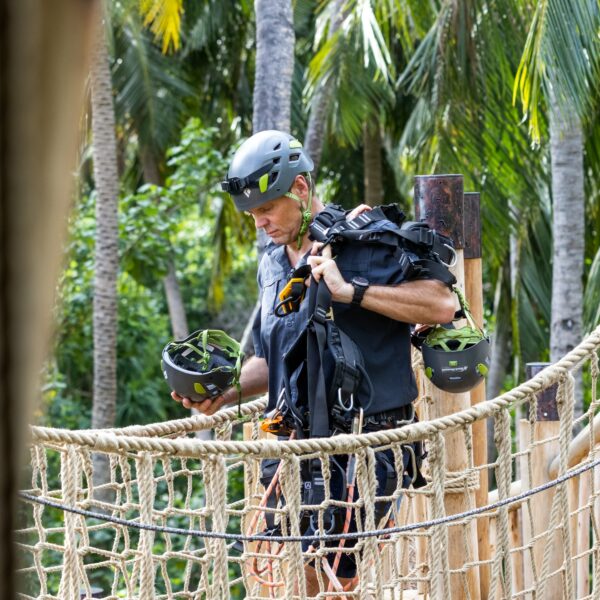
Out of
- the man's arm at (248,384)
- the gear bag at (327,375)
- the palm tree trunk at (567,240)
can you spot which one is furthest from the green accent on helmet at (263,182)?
the palm tree trunk at (567,240)

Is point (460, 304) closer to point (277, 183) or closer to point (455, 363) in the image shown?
point (455, 363)

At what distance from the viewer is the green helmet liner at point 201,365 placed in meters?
3.28

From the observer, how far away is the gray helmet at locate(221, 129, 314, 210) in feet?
10.6

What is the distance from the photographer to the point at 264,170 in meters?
3.23

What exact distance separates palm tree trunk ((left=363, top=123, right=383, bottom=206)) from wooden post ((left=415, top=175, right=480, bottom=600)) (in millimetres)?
8780

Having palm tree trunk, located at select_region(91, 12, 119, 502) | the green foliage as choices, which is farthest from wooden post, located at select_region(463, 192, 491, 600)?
palm tree trunk, located at select_region(91, 12, 119, 502)

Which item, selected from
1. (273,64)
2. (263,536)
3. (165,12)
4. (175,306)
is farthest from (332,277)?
(175,306)

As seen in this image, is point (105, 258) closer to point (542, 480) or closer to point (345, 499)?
point (542, 480)

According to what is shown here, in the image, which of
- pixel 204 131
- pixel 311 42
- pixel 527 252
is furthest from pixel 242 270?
pixel 527 252

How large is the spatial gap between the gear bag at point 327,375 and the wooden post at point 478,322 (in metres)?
0.98

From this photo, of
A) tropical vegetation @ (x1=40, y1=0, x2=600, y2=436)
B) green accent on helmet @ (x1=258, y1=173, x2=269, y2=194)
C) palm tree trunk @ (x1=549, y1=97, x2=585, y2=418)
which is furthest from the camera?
palm tree trunk @ (x1=549, y1=97, x2=585, y2=418)

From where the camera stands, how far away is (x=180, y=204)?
11.7 m

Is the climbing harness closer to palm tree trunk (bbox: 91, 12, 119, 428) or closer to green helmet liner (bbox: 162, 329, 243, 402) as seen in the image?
green helmet liner (bbox: 162, 329, 243, 402)

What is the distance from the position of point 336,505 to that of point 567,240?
209 inches
